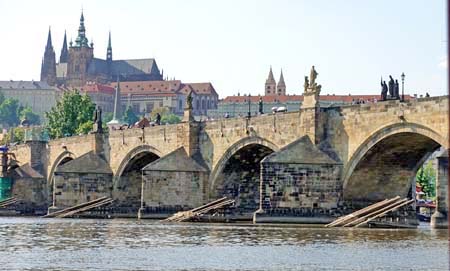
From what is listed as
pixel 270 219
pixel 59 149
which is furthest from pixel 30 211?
pixel 270 219

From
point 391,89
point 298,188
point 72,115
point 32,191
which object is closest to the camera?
point 298,188

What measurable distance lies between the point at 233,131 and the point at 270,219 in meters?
9.57

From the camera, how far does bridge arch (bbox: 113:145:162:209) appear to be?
239 feet

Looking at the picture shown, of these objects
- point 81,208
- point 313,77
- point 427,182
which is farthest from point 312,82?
point 427,182

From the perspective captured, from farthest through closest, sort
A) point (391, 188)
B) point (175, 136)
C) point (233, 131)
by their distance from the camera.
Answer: point (175, 136) → point (233, 131) → point (391, 188)

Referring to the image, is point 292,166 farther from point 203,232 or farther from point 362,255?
point 362,255

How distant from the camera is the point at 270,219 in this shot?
49.5 meters

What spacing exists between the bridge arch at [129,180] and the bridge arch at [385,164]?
26041 mm

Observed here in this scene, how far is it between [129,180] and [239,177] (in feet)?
51.1

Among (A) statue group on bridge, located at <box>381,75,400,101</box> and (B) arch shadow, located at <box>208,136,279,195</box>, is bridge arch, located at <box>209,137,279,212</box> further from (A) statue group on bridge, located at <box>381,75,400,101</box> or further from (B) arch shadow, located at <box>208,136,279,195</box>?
(A) statue group on bridge, located at <box>381,75,400,101</box>

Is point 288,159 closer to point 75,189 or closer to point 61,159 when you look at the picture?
point 75,189

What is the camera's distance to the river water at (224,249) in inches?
1141

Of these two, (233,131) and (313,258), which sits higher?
(233,131)

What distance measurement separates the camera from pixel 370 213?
46.9m
